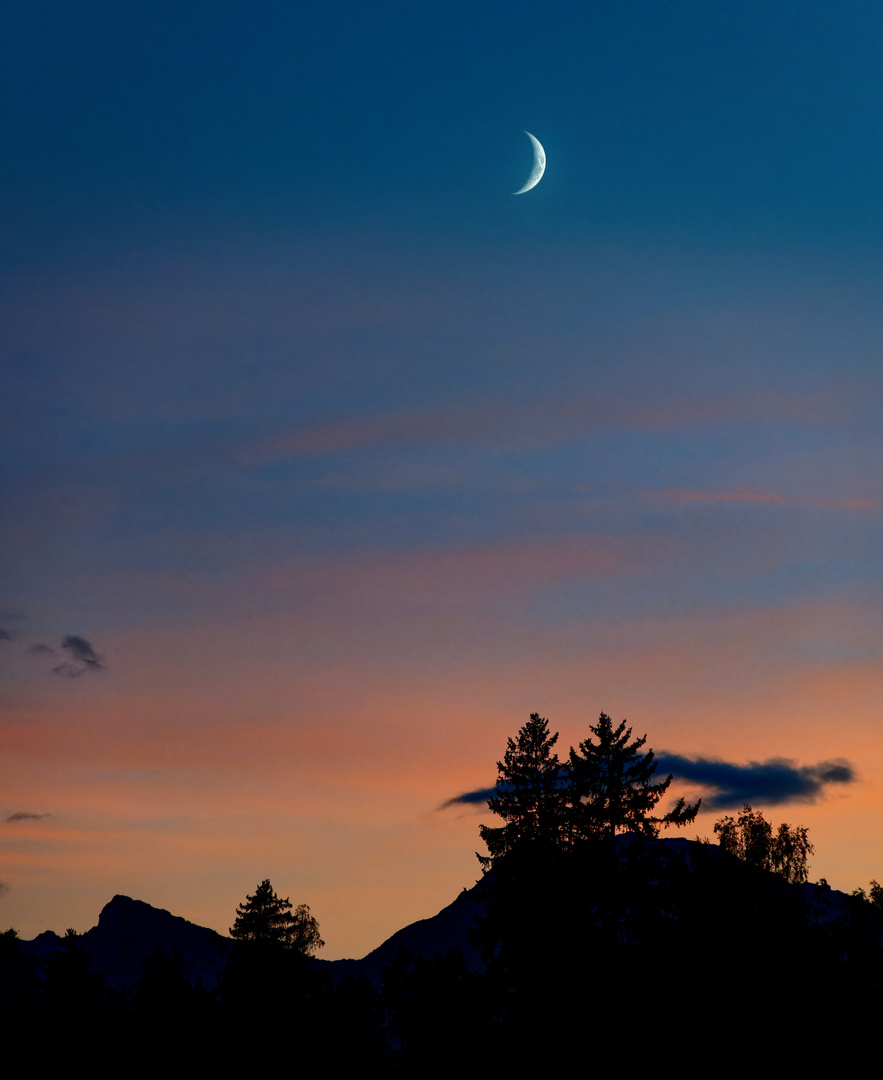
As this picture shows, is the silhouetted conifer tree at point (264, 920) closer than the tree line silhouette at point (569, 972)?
No

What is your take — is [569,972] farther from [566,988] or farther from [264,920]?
[264,920]

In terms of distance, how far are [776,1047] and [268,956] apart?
2522 cm

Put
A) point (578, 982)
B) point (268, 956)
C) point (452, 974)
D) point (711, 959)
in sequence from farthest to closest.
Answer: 1. point (452, 974)
2. point (578, 982)
3. point (268, 956)
4. point (711, 959)

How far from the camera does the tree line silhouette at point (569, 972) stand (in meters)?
28.9

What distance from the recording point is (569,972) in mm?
54969

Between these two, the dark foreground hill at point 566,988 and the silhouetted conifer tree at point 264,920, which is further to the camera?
the silhouetted conifer tree at point 264,920

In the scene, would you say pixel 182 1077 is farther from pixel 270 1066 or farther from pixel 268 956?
pixel 268 956

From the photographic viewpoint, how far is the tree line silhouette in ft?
94.9

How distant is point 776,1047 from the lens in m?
27.1

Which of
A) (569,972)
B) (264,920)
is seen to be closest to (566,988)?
(569,972)

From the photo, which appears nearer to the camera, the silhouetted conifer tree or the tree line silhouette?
the tree line silhouette

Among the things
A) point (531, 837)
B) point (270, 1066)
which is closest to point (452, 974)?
point (531, 837)

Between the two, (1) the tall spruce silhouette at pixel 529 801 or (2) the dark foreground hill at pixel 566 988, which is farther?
(1) the tall spruce silhouette at pixel 529 801

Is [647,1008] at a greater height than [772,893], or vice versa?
[772,893]
